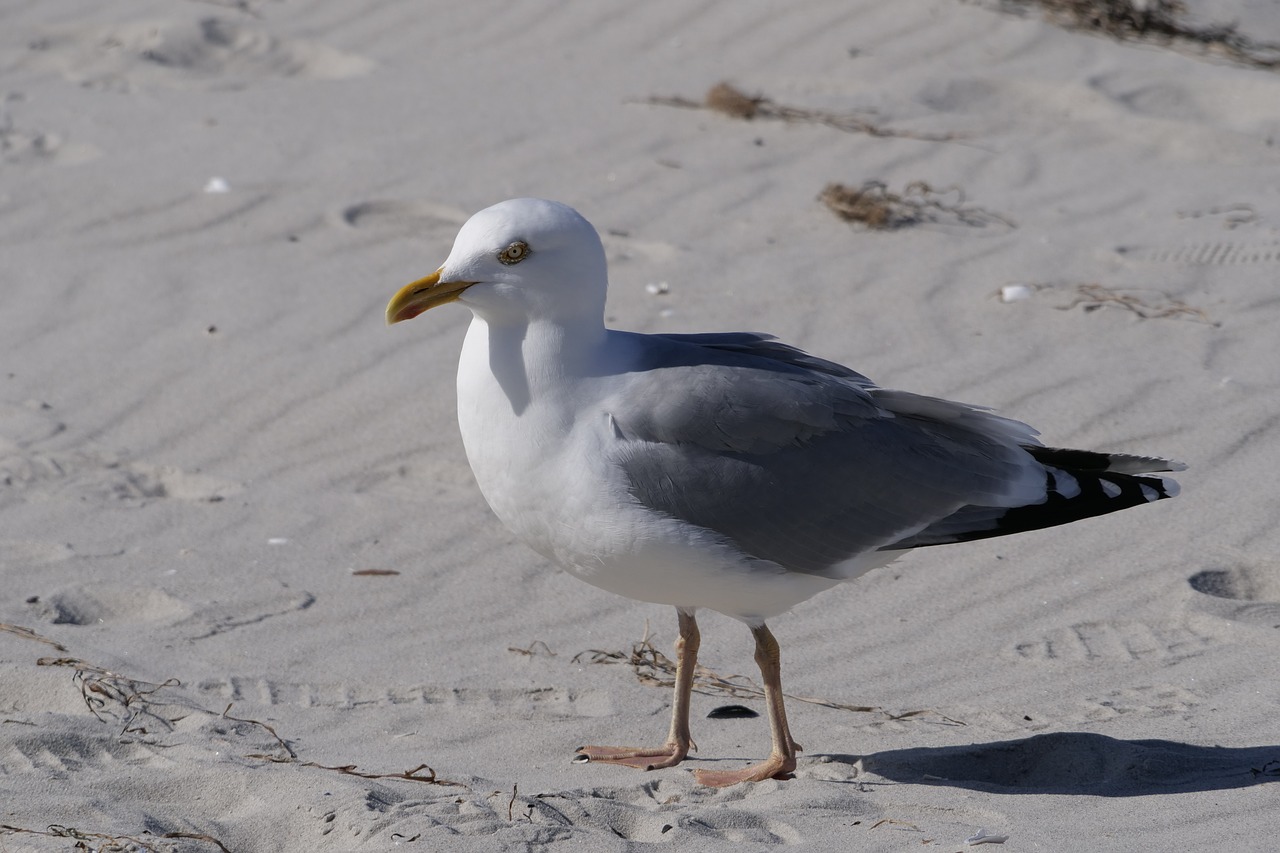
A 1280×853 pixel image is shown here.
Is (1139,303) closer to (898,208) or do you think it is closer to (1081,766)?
(898,208)

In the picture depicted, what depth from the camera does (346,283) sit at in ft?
22.9

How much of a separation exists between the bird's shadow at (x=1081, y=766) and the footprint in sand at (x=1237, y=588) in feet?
2.95

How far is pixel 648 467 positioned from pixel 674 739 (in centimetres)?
86

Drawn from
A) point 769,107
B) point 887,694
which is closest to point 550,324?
point 887,694

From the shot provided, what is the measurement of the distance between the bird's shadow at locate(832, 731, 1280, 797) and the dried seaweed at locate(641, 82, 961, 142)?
16.9 ft

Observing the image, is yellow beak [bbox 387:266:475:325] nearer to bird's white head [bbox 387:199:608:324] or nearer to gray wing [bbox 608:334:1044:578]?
bird's white head [bbox 387:199:608:324]

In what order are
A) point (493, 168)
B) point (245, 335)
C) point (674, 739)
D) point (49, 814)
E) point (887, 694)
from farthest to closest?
point (493, 168) → point (245, 335) → point (887, 694) → point (674, 739) → point (49, 814)

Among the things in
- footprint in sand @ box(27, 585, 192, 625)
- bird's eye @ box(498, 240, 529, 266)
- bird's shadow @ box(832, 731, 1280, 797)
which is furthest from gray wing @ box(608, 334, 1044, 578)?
footprint in sand @ box(27, 585, 192, 625)

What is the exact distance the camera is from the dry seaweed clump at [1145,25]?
999cm

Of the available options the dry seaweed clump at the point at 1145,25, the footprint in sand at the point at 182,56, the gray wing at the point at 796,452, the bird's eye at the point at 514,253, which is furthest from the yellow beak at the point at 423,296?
the dry seaweed clump at the point at 1145,25

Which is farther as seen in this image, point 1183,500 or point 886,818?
point 1183,500

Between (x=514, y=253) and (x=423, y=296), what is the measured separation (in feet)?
0.80

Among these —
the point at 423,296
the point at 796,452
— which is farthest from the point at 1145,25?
the point at 423,296

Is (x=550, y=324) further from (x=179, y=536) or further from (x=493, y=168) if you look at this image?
(x=493, y=168)
